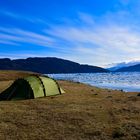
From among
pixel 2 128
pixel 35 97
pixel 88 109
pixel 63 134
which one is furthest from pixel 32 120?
pixel 35 97

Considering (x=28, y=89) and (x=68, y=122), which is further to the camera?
(x=28, y=89)

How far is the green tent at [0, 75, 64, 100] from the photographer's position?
26531 millimetres

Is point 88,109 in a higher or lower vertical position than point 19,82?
lower

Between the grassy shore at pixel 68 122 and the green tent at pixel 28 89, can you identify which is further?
the green tent at pixel 28 89

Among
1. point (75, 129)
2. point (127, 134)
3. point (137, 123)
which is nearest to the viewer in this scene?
point (127, 134)

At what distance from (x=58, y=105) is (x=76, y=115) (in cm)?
431

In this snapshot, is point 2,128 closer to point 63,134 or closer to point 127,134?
point 63,134

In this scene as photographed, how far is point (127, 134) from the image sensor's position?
14.0 meters

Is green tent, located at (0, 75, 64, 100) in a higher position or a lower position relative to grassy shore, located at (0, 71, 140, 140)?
higher

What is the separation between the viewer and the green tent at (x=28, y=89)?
26.5 metres

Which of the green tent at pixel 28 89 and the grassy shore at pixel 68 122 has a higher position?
the green tent at pixel 28 89

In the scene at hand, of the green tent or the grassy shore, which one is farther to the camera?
the green tent

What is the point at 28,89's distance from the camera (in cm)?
2706

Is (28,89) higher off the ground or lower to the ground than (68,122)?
higher
